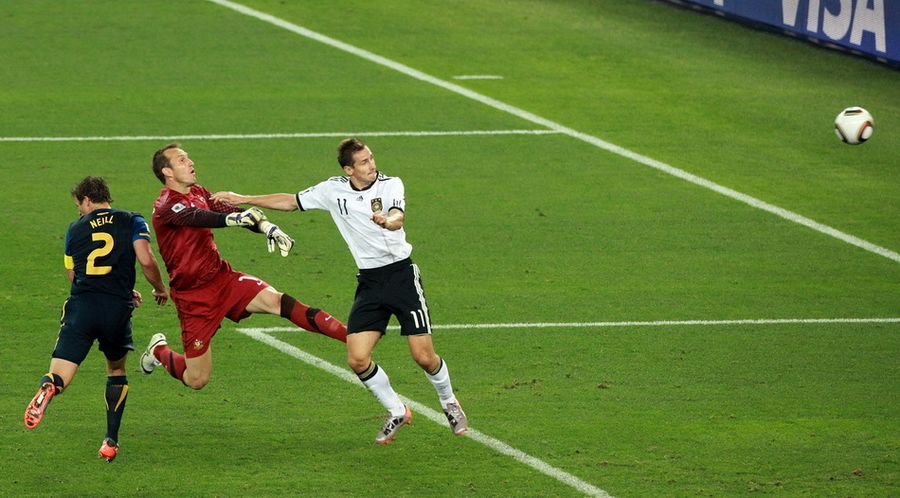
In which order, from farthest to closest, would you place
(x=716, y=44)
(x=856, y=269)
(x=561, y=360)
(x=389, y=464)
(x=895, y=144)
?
(x=716, y=44) < (x=895, y=144) < (x=856, y=269) < (x=561, y=360) < (x=389, y=464)

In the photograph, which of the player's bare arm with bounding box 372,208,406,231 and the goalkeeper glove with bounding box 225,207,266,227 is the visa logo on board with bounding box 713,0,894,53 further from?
the goalkeeper glove with bounding box 225,207,266,227

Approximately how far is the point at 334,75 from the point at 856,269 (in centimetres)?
998

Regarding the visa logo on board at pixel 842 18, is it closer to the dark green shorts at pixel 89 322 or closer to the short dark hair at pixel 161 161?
the short dark hair at pixel 161 161

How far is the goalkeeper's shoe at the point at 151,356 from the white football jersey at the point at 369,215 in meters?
1.93

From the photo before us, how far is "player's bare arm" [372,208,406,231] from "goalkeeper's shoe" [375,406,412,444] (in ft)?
4.94

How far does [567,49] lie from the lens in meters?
25.4

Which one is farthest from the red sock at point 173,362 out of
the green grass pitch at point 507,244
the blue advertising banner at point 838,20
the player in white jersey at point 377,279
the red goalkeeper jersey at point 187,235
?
the blue advertising banner at point 838,20

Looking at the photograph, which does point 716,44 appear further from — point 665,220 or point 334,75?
point 665,220

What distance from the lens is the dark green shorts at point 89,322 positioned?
11195mm

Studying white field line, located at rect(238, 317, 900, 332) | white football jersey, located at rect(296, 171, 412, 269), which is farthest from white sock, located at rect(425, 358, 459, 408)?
white field line, located at rect(238, 317, 900, 332)

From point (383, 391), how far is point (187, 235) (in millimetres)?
1950

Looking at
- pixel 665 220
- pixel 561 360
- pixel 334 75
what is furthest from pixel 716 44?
pixel 561 360

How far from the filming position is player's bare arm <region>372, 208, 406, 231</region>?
11.1 m

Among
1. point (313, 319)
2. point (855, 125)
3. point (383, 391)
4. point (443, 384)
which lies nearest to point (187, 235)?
point (313, 319)
